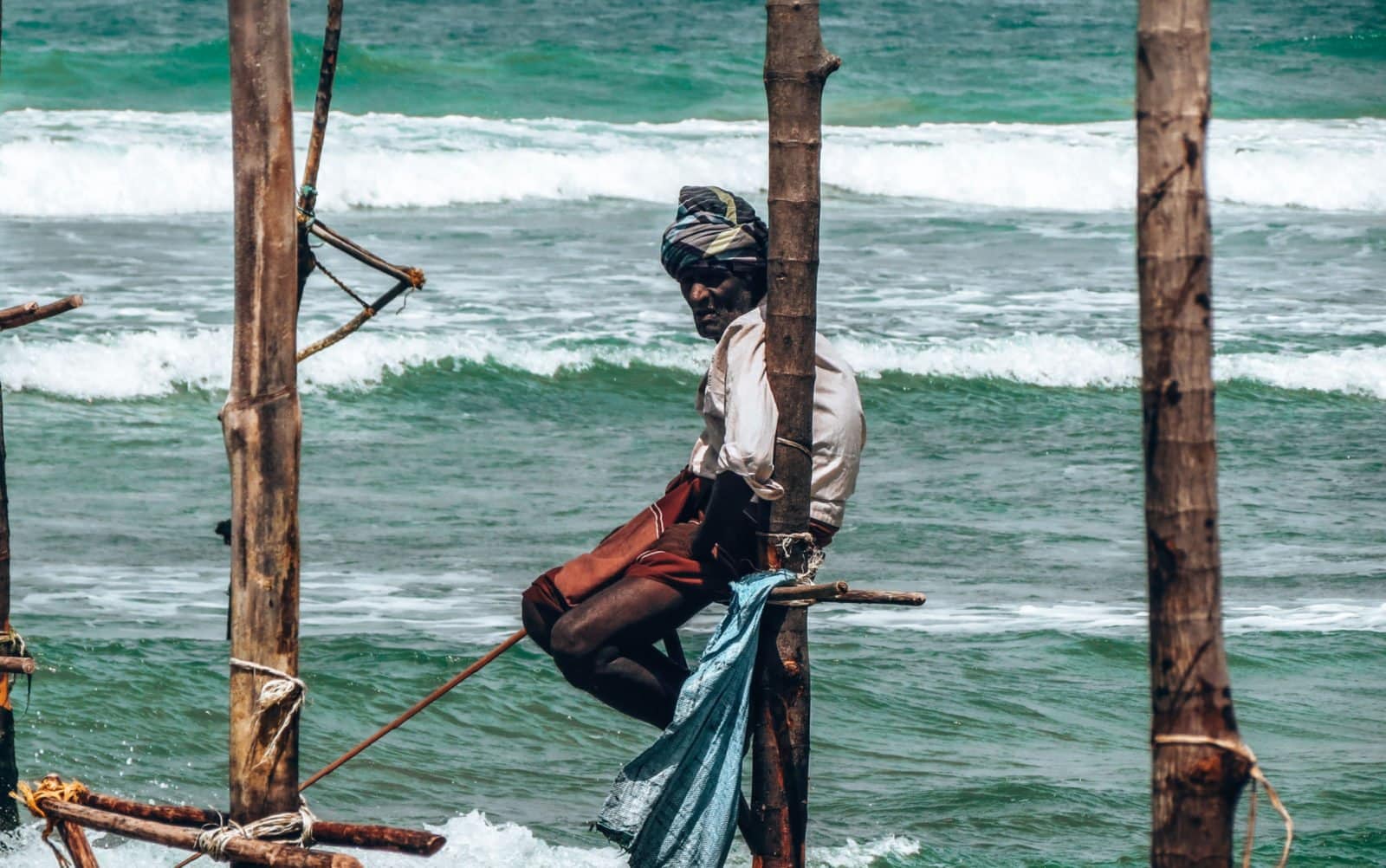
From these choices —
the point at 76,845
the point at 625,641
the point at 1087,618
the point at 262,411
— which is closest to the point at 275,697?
the point at 262,411

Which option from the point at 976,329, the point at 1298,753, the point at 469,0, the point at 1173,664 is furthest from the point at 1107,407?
the point at 469,0

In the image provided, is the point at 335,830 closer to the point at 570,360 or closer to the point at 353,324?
the point at 353,324

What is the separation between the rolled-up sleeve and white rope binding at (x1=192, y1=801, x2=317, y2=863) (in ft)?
3.95

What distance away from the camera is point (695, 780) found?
4.27m

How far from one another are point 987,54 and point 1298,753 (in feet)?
86.5

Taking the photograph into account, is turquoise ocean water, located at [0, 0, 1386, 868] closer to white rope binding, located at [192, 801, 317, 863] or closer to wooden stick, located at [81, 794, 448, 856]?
wooden stick, located at [81, 794, 448, 856]

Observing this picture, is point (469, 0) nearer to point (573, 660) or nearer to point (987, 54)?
point (987, 54)

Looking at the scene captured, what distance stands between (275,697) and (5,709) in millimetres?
1624

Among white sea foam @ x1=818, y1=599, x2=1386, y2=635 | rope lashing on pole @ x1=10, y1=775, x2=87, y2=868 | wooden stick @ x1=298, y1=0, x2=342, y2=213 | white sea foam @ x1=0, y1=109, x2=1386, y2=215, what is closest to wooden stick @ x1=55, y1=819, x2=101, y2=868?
rope lashing on pole @ x1=10, y1=775, x2=87, y2=868

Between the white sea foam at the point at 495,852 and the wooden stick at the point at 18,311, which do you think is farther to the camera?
the white sea foam at the point at 495,852

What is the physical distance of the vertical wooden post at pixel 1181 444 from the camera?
2.94m

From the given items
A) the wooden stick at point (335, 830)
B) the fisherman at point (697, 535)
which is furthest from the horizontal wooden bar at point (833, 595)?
the wooden stick at point (335, 830)

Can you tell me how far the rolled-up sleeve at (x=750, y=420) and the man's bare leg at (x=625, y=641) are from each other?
0.42 m

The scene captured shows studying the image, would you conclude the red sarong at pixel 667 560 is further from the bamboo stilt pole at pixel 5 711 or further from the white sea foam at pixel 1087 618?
the white sea foam at pixel 1087 618
